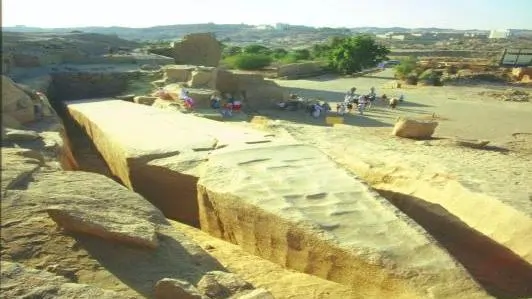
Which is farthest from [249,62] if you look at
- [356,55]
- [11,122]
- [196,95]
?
[11,122]

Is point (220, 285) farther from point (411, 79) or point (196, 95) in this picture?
point (411, 79)

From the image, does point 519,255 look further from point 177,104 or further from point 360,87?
point 360,87

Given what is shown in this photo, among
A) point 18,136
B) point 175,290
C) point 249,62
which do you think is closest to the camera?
point 175,290

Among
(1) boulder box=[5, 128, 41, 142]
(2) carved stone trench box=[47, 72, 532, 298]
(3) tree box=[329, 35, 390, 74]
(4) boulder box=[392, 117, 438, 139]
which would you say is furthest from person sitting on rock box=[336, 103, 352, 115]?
(3) tree box=[329, 35, 390, 74]

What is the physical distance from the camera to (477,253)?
16.3ft

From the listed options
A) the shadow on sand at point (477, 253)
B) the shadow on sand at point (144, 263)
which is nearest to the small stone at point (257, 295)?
the shadow on sand at point (144, 263)

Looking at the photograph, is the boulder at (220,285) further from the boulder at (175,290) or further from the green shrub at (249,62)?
the green shrub at (249,62)

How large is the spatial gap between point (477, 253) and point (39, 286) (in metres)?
4.08

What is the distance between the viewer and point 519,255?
4531 millimetres

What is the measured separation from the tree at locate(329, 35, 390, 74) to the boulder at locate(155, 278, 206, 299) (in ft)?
83.0

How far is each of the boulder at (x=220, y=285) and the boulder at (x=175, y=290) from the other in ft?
0.60

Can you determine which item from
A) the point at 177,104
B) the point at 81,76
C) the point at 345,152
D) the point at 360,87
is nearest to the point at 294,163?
the point at 345,152

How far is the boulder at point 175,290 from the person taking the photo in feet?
9.18

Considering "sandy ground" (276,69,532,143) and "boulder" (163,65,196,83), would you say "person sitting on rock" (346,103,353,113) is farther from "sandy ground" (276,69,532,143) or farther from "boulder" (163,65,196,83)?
"boulder" (163,65,196,83)
